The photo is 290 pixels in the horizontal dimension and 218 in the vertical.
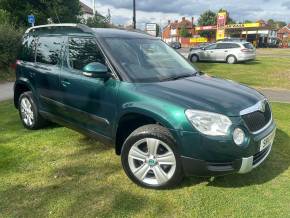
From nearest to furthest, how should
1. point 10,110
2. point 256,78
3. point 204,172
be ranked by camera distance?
point 204,172, point 10,110, point 256,78

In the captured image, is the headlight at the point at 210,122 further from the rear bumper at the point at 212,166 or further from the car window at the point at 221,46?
the car window at the point at 221,46

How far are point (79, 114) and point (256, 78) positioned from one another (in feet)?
39.6

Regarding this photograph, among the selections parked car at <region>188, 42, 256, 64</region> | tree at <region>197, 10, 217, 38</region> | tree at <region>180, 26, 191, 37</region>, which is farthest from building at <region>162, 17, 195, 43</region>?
parked car at <region>188, 42, 256, 64</region>

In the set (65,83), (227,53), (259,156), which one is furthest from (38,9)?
(259,156)

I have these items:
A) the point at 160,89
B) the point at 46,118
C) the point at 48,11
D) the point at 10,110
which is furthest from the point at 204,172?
the point at 48,11

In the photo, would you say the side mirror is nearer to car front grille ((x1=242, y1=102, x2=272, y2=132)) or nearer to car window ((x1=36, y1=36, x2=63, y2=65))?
car window ((x1=36, y1=36, x2=63, y2=65))

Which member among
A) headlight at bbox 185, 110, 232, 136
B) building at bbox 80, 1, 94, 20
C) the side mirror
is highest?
building at bbox 80, 1, 94, 20

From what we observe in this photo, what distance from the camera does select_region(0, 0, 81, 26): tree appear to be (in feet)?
71.0

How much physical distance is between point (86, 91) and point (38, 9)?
2026 centimetres

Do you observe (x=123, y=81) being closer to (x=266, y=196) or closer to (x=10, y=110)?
(x=266, y=196)

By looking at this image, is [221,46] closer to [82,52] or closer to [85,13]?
[82,52]

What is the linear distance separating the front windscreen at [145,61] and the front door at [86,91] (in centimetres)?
23

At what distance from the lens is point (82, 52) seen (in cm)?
472

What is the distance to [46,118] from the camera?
5.66 meters
